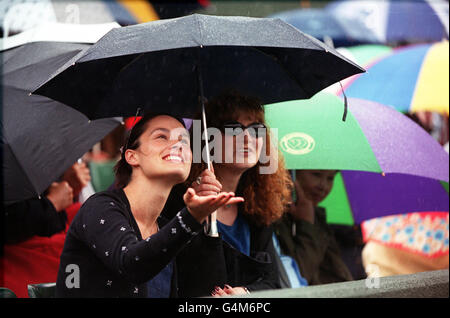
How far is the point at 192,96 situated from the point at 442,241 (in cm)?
280

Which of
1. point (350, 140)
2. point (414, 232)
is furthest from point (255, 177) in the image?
point (414, 232)

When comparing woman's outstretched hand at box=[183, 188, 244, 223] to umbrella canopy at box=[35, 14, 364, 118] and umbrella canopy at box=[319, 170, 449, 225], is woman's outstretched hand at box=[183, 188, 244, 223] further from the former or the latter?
umbrella canopy at box=[319, 170, 449, 225]

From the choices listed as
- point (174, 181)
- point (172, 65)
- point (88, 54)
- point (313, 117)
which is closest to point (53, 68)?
point (172, 65)

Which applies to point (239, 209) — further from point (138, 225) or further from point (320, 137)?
point (138, 225)

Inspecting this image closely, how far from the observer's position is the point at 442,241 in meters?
5.34

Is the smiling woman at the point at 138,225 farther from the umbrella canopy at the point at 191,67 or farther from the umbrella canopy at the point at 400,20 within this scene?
the umbrella canopy at the point at 400,20

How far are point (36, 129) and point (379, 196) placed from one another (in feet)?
9.07

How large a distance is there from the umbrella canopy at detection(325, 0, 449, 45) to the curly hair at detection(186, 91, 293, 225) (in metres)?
5.70

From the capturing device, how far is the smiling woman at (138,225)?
92.7 inches

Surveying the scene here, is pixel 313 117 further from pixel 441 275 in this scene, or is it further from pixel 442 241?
pixel 442 241

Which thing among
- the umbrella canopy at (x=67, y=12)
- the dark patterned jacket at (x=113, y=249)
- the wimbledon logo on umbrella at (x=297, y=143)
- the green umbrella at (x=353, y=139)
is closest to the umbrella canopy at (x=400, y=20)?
the umbrella canopy at (x=67, y=12)

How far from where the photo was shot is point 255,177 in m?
3.76

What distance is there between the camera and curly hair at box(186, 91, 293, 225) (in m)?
3.41

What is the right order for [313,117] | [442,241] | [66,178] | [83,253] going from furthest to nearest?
1. [442,241]
2. [66,178]
3. [313,117]
4. [83,253]
